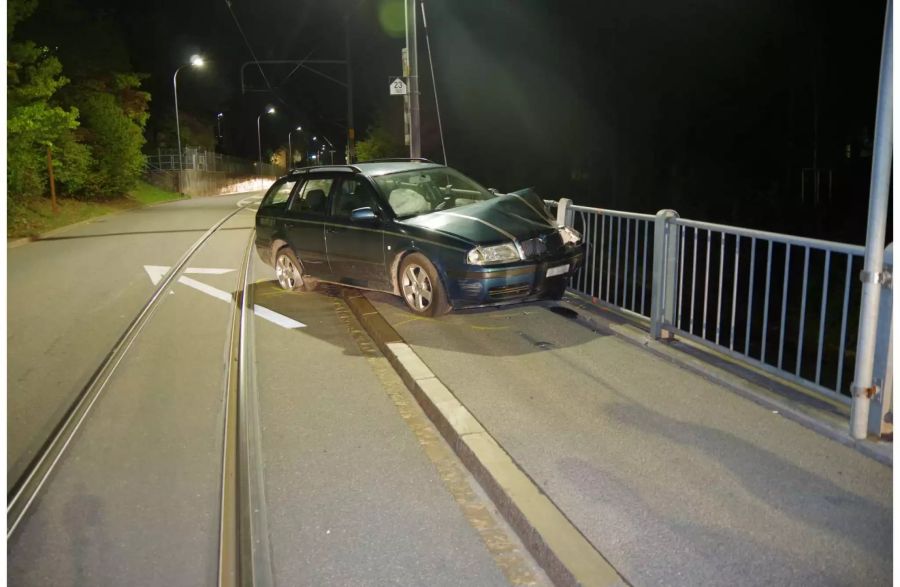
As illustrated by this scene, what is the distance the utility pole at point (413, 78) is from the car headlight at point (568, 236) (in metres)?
8.00

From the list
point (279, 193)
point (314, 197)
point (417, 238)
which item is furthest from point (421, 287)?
point (279, 193)

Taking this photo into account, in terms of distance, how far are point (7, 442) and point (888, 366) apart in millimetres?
5478

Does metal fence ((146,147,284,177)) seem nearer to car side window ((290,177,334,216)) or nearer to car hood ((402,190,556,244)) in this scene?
car side window ((290,177,334,216))

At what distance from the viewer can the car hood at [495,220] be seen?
26.6ft

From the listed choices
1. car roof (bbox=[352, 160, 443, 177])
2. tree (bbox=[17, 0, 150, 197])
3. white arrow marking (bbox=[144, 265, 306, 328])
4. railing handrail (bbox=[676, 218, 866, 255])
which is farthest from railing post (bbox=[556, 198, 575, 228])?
tree (bbox=[17, 0, 150, 197])

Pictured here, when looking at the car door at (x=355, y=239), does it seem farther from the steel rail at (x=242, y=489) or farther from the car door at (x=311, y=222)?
the steel rail at (x=242, y=489)

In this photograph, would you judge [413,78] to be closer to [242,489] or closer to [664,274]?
[664,274]

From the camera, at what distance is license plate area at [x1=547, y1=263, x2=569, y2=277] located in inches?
322

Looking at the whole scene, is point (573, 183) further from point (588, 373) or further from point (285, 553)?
point (285, 553)

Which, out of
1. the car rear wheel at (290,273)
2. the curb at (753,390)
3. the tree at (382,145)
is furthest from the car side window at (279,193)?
the tree at (382,145)

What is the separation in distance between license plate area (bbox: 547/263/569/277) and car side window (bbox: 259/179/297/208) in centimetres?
436

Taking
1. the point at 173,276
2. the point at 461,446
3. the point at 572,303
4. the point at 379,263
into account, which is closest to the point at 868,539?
the point at 461,446

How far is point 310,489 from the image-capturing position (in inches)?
173

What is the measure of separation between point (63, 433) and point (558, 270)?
4.86 metres
